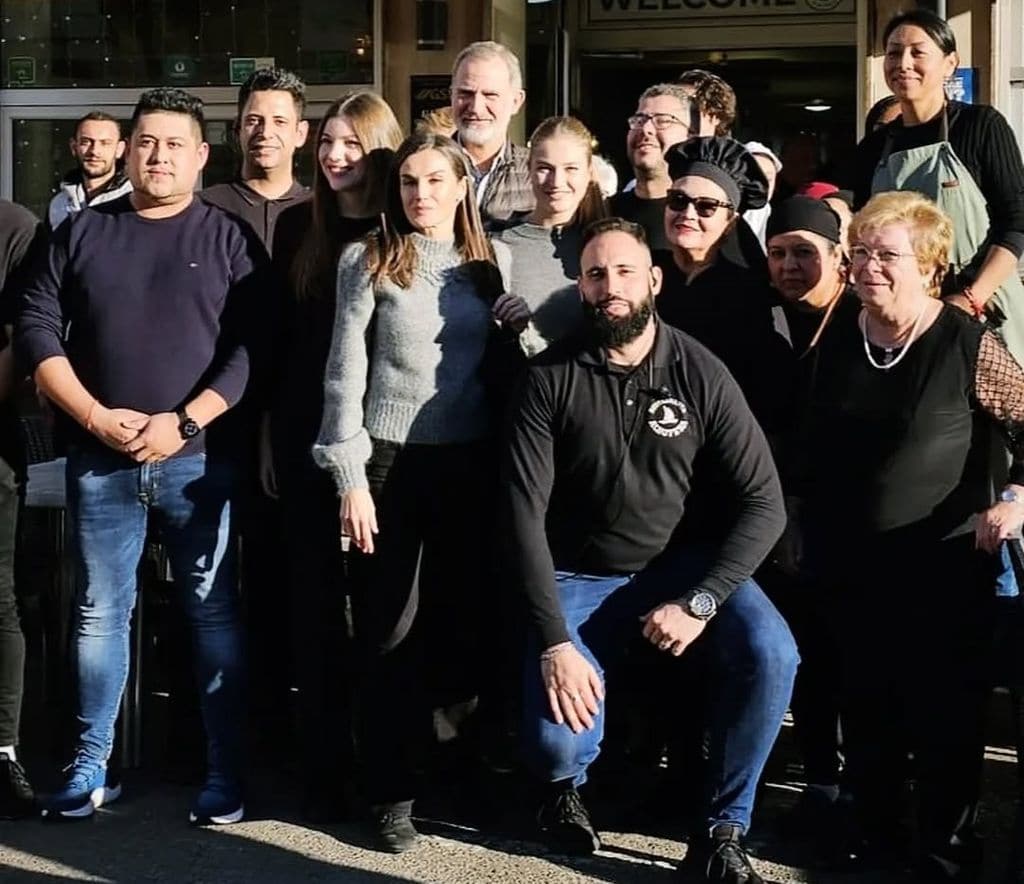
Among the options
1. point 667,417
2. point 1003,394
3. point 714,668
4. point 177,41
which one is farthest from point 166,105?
point 177,41

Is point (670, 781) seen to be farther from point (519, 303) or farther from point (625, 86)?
point (625, 86)

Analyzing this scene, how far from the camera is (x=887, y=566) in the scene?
14.3ft

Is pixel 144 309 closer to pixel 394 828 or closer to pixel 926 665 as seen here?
pixel 394 828

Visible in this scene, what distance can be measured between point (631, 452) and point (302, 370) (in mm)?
1031

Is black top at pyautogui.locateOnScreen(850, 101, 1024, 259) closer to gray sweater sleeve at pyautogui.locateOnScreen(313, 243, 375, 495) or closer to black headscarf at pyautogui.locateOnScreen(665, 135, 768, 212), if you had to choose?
black headscarf at pyautogui.locateOnScreen(665, 135, 768, 212)

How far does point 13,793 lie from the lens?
4891 mm

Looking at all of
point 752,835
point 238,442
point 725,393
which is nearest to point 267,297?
point 238,442

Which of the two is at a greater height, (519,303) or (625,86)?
(625,86)

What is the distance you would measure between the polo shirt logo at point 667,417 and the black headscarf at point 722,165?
731mm

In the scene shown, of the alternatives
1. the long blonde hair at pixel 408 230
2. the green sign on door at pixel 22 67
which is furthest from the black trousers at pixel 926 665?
the green sign on door at pixel 22 67

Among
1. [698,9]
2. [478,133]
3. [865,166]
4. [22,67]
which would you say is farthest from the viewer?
[698,9]

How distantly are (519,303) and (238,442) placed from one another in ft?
3.10

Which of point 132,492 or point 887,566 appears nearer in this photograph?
point 887,566

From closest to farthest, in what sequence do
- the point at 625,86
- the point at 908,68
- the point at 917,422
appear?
the point at 917,422, the point at 908,68, the point at 625,86
